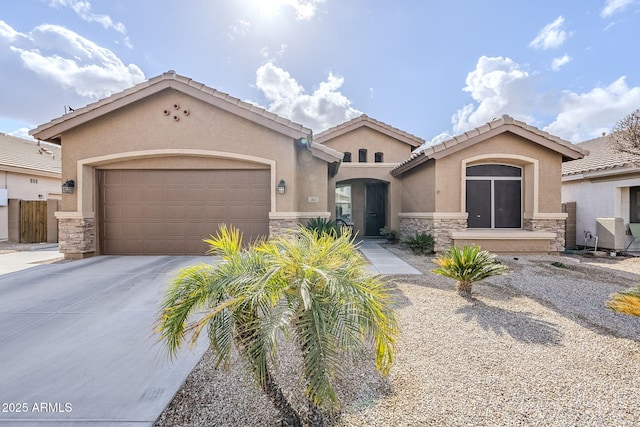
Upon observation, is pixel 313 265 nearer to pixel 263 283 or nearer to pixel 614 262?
pixel 263 283

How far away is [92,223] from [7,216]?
28.6 ft

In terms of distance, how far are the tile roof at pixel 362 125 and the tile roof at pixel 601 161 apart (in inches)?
284

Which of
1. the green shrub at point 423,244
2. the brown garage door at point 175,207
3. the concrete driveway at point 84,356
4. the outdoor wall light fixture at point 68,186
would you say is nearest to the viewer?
the concrete driveway at point 84,356

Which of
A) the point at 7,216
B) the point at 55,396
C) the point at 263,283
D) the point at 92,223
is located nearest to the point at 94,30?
the point at 92,223

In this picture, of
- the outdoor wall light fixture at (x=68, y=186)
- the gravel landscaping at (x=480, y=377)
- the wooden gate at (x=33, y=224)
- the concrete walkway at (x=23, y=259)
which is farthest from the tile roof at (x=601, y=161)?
the wooden gate at (x=33, y=224)

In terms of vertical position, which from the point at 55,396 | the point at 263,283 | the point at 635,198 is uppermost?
the point at 635,198

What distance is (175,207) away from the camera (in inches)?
382

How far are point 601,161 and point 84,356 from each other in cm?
1852

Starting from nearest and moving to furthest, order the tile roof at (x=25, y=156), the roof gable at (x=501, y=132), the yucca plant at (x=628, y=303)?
the yucca plant at (x=628, y=303) → the roof gable at (x=501, y=132) → the tile roof at (x=25, y=156)

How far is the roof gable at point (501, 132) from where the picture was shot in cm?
1018

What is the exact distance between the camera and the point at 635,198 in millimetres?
11766

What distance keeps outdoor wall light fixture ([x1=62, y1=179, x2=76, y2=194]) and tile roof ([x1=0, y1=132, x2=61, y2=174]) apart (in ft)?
28.0

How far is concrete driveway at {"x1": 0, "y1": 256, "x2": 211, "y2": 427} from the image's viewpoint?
8.69ft

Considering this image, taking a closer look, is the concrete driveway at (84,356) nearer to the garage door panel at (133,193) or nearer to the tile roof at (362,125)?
the garage door panel at (133,193)
